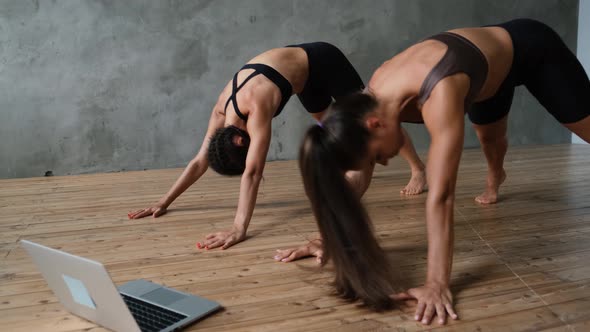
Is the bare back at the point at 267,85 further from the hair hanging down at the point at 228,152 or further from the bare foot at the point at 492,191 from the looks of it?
the bare foot at the point at 492,191

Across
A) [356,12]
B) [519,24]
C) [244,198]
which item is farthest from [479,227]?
[356,12]

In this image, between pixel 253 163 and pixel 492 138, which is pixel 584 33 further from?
pixel 253 163

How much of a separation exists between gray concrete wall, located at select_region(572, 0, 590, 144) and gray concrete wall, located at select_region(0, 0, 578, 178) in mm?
1768

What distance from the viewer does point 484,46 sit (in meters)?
1.79

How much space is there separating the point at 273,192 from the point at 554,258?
174cm

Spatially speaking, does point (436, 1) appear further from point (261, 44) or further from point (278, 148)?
point (278, 148)

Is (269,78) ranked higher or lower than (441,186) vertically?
higher

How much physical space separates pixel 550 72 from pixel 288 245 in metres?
1.26

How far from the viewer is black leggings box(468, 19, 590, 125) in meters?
2.03

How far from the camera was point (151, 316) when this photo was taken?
1.46 metres

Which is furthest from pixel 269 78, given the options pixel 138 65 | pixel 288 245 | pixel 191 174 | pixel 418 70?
pixel 138 65

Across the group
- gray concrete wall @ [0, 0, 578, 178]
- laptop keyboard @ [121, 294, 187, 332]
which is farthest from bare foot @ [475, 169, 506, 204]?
gray concrete wall @ [0, 0, 578, 178]

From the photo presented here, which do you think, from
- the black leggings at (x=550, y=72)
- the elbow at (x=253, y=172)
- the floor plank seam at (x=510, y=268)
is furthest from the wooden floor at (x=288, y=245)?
the black leggings at (x=550, y=72)

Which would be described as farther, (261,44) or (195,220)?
(261,44)
